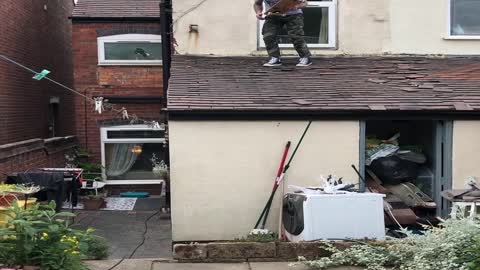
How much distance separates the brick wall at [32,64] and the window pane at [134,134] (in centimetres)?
199

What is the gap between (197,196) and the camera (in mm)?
7047

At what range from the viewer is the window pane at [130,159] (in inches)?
489

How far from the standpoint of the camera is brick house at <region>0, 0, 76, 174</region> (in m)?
10.7

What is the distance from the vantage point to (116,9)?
1262 centimetres

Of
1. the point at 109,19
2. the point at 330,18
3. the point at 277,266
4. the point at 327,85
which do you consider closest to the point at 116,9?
the point at 109,19

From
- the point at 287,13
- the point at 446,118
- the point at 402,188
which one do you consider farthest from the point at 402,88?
the point at 287,13

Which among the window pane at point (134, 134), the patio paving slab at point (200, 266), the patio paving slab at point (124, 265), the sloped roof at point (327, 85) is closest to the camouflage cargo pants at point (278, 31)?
the sloped roof at point (327, 85)

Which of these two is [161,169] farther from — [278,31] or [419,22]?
[419,22]

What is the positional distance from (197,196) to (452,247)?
3.25 metres

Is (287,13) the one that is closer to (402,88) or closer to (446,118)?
(402,88)

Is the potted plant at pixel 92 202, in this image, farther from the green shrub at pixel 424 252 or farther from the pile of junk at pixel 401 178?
the green shrub at pixel 424 252

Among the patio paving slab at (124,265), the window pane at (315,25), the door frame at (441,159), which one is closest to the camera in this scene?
the patio paving slab at (124,265)

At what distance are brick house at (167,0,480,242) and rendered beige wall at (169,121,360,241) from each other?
0.01 m

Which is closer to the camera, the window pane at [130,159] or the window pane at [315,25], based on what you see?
the window pane at [315,25]
